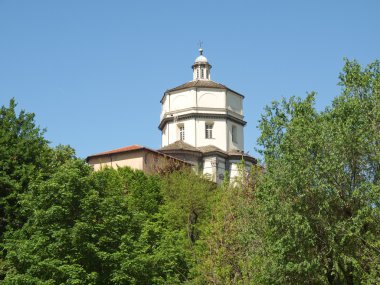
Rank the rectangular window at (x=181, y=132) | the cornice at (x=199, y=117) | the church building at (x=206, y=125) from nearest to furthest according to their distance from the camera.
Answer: the church building at (x=206, y=125), the cornice at (x=199, y=117), the rectangular window at (x=181, y=132)

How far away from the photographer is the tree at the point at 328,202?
2283 centimetres

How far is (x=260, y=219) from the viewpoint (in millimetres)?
26844

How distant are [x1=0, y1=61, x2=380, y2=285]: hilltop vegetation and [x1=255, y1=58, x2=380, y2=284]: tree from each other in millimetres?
40

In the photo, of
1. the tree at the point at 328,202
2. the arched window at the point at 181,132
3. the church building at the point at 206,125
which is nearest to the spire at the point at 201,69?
the church building at the point at 206,125

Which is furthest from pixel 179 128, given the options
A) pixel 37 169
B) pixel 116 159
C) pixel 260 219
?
pixel 260 219

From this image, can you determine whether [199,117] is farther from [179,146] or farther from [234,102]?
[179,146]

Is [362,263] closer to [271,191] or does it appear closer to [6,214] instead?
[271,191]

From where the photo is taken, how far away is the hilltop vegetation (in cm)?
2317

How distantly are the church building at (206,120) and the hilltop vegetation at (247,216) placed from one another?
37.0 m

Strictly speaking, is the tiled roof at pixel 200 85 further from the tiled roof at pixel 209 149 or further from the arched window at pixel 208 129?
the tiled roof at pixel 209 149

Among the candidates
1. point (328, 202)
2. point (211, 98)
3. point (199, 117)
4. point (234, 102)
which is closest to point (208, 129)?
point (199, 117)

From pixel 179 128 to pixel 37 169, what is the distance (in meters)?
42.3

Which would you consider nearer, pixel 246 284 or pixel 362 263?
pixel 362 263

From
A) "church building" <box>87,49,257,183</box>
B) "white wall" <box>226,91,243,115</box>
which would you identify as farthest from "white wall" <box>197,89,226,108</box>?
"white wall" <box>226,91,243,115</box>
